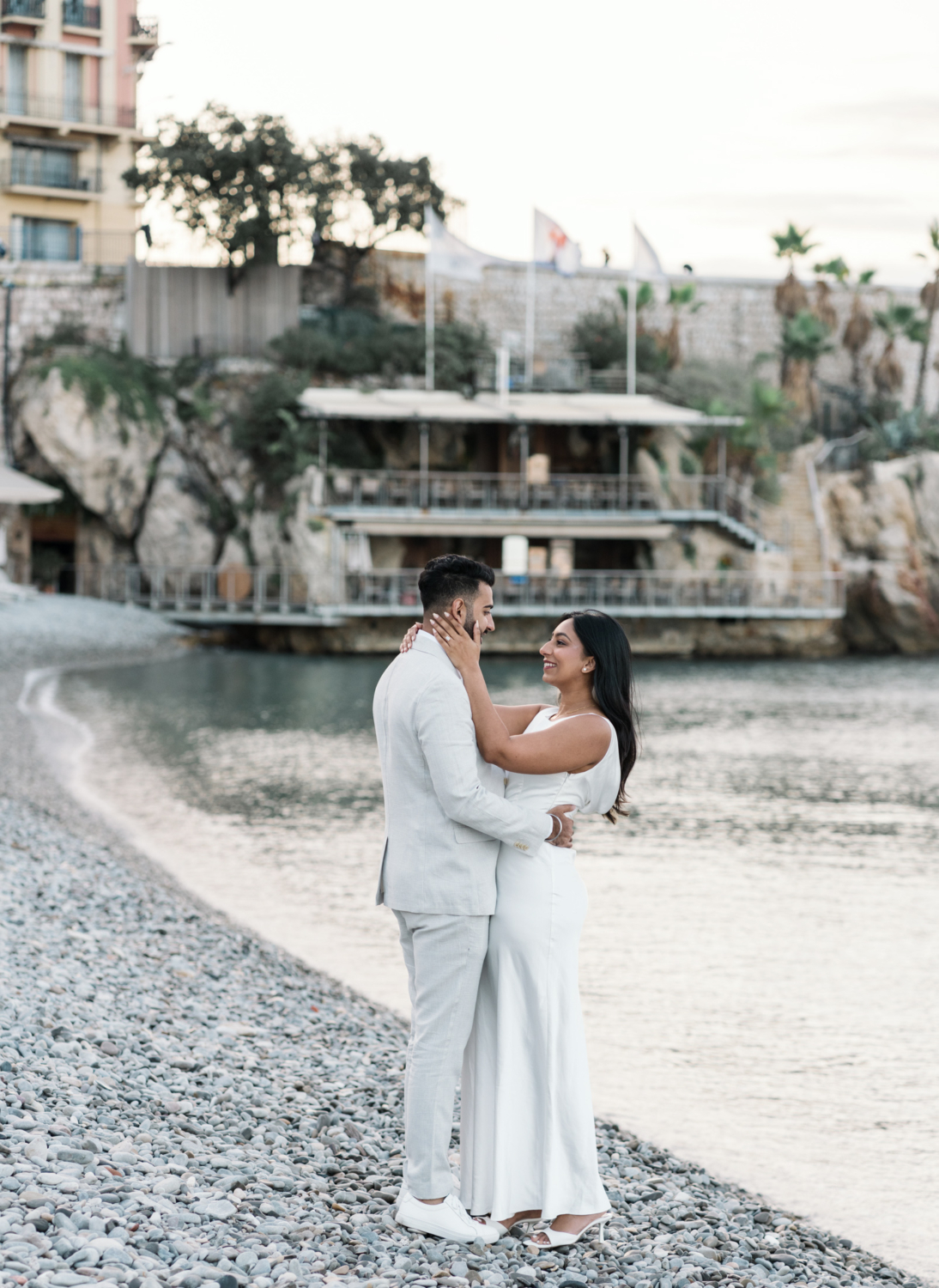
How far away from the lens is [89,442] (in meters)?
37.4

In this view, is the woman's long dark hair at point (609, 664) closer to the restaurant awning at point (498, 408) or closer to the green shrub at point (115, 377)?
the restaurant awning at point (498, 408)

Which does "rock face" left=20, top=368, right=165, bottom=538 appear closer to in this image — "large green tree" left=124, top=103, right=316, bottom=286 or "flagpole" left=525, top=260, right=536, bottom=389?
"large green tree" left=124, top=103, right=316, bottom=286

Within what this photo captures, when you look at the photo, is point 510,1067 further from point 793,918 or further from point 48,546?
point 48,546

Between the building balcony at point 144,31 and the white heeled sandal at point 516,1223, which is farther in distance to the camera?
the building balcony at point 144,31

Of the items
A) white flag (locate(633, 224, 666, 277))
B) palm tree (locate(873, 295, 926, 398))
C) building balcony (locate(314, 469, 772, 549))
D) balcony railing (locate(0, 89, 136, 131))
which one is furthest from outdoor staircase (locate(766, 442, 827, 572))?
balcony railing (locate(0, 89, 136, 131))

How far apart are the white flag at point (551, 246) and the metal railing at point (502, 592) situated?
27.8 feet

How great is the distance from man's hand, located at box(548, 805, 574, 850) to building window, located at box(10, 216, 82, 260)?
44455 millimetres

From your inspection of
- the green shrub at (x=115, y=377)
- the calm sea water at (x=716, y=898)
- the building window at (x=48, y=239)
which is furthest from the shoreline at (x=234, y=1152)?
the building window at (x=48, y=239)

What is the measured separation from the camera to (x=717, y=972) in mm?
8898

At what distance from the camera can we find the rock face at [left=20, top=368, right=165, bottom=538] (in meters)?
37.4

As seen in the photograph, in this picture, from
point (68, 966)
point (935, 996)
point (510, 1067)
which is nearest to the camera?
point (510, 1067)

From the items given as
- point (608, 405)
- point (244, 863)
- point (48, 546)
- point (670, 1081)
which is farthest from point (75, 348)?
point (670, 1081)

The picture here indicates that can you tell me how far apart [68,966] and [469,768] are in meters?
3.85

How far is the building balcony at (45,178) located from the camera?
1729 inches
